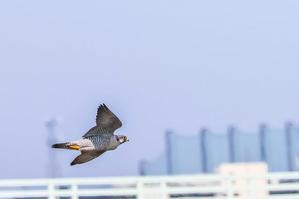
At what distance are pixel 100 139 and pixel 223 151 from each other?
40.1 metres

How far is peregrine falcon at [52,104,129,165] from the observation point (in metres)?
12.5

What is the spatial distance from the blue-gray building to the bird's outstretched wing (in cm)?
3706

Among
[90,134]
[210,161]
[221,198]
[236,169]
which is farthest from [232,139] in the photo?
[90,134]

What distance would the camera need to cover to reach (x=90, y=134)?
12.8m

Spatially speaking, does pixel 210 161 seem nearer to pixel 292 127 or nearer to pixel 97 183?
pixel 292 127

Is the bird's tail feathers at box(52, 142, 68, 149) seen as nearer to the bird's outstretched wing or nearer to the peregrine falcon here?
the peregrine falcon

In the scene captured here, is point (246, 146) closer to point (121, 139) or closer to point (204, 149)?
point (204, 149)

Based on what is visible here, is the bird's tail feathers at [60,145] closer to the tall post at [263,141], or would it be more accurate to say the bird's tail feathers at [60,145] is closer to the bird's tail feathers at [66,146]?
the bird's tail feathers at [66,146]

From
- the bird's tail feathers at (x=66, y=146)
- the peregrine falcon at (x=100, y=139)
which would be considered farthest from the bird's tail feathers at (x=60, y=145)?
the peregrine falcon at (x=100, y=139)

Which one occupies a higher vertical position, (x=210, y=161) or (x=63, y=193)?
(x=210, y=161)

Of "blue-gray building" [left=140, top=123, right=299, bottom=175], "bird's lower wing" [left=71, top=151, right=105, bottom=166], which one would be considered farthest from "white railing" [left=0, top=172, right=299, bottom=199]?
"blue-gray building" [left=140, top=123, right=299, bottom=175]

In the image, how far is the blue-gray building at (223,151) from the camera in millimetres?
51062

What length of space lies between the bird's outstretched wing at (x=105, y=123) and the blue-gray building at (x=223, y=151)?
37.1 m

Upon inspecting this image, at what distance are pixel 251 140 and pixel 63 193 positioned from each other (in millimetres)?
33894
